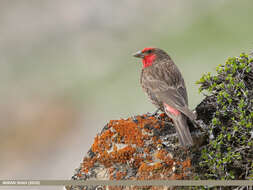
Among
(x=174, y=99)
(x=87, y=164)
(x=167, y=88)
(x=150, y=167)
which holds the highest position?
(x=167, y=88)

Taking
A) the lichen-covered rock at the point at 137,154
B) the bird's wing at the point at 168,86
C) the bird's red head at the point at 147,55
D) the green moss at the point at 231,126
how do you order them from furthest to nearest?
the bird's red head at the point at 147,55 → the bird's wing at the point at 168,86 → the lichen-covered rock at the point at 137,154 → the green moss at the point at 231,126

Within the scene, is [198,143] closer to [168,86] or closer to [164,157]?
[164,157]

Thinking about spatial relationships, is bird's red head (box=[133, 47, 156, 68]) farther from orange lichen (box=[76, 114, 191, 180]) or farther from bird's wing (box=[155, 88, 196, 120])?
orange lichen (box=[76, 114, 191, 180])

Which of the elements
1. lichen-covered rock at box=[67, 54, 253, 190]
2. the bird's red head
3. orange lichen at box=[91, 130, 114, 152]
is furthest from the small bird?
orange lichen at box=[91, 130, 114, 152]

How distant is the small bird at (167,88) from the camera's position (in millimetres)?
5375

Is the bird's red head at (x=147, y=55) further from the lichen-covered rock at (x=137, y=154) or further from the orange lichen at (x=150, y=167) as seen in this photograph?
the orange lichen at (x=150, y=167)

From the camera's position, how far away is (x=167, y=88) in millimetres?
6648

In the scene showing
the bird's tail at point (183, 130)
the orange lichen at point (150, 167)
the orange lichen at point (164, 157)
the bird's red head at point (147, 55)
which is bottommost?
the orange lichen at point (150, 167)

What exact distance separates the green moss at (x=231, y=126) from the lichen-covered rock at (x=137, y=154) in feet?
0.96

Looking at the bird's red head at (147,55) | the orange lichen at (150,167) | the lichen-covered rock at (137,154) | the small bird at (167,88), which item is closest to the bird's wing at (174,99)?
the small bird at (167,88)

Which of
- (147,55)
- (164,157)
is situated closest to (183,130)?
(164,157)

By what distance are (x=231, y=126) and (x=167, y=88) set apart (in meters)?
1.81

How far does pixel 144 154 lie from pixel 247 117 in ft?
4.58

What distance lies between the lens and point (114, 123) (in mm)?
5605
